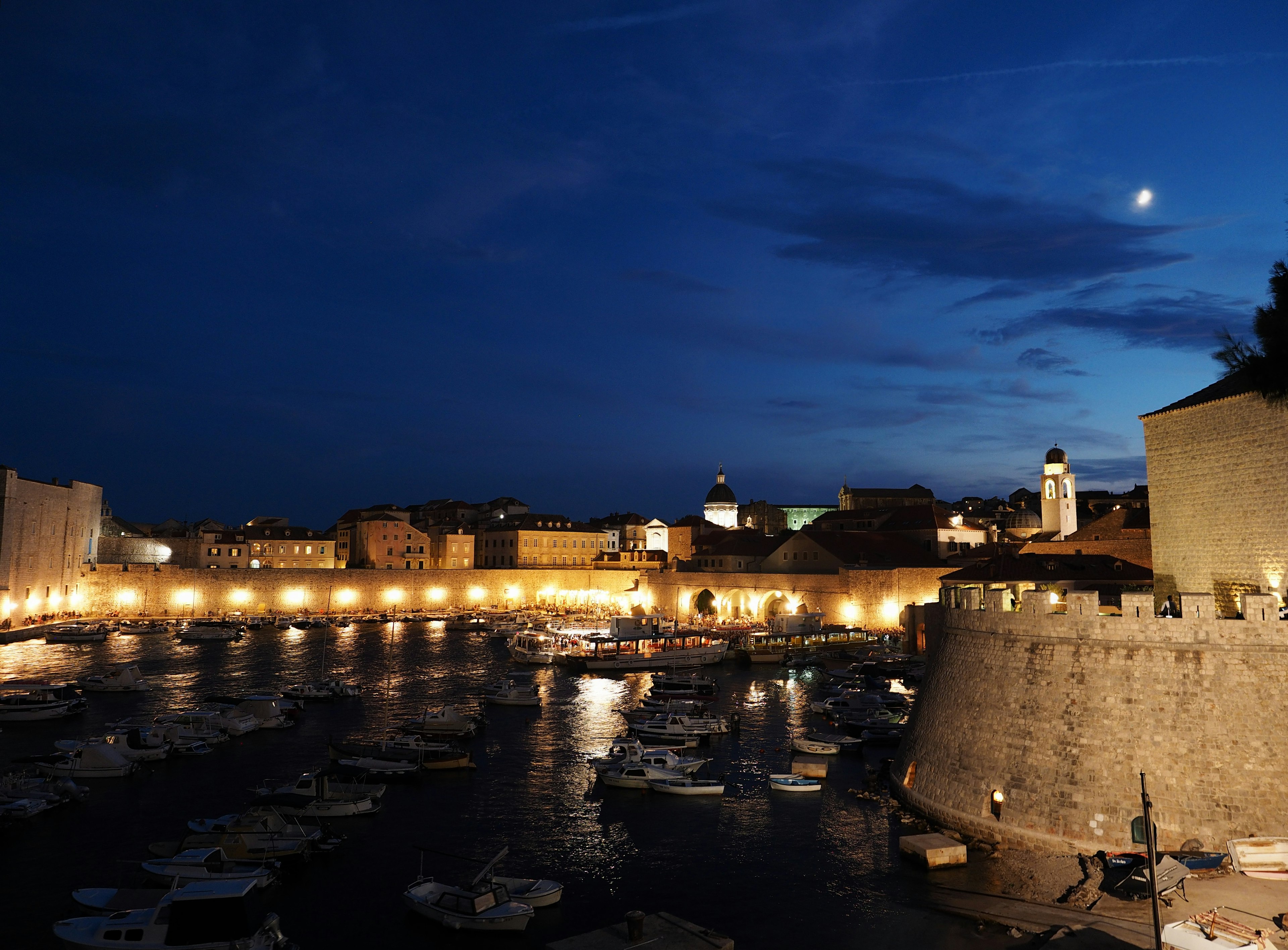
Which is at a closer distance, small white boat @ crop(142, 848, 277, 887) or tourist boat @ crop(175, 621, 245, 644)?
small white boat @ crop(142, 848, 277, 887)

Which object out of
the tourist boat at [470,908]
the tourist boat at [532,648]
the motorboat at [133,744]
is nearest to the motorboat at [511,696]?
the tourist boat at [532,648]

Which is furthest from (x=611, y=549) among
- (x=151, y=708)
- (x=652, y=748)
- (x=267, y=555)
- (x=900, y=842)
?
(x=900, y=842)

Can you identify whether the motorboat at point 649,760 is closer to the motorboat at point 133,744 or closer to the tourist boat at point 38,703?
the motorboat at point 133,744

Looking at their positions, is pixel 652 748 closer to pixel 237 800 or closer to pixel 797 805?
pixel 797 805

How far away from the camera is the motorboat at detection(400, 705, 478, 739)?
2705 centimetres

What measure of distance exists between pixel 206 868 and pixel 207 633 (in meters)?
42.1

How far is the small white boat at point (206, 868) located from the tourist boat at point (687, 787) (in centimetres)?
899

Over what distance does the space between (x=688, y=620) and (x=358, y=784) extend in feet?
133

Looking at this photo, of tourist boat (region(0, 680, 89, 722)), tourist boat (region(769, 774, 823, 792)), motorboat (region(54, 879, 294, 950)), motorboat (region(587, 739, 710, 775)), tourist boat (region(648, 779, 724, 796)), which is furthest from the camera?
tourist boat (region(0, 680, 89, 722))

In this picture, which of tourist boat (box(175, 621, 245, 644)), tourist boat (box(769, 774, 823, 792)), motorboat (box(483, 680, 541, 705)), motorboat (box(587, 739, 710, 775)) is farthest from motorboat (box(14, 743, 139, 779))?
tourist boat (box(175, 621, 245, 644))

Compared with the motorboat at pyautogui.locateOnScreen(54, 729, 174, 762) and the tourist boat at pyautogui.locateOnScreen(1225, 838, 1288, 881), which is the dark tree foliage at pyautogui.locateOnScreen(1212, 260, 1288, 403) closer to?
the tourist boat at pyautogui.locateOnScreen(1225, 838, 1288, 881)

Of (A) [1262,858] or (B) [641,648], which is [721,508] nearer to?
(B) [641,648]

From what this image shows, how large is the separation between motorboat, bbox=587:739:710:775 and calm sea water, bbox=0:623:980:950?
24.5 inches

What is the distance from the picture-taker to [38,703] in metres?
30.3
